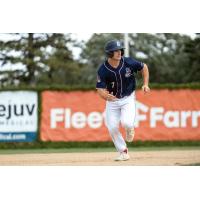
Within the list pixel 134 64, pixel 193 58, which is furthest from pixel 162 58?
pixel 134 64

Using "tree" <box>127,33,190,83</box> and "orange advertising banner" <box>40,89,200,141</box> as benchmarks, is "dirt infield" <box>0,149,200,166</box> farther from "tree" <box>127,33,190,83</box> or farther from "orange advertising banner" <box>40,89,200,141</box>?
"tree" <box>127,33,190,83</box>

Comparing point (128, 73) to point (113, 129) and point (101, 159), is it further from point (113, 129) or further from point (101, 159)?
point (101, 159)

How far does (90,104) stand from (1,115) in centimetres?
186

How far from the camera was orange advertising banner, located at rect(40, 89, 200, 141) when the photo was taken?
11227 mm

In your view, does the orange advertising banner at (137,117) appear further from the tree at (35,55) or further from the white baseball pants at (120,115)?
the white baseball pants at (120,115)

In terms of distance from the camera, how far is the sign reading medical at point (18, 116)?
1067 cm

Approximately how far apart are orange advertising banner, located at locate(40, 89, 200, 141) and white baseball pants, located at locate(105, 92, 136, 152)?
2.64 m

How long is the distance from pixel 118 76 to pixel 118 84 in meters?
0.10

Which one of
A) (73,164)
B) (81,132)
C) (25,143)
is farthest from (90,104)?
(73,164)

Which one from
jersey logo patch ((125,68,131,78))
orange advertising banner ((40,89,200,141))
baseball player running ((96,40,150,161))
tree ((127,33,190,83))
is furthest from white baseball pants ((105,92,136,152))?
tree ((127,33,190,83))

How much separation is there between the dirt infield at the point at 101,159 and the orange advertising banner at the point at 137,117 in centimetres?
111

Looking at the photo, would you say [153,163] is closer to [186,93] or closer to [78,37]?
[78,37]

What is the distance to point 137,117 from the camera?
11508 mm
